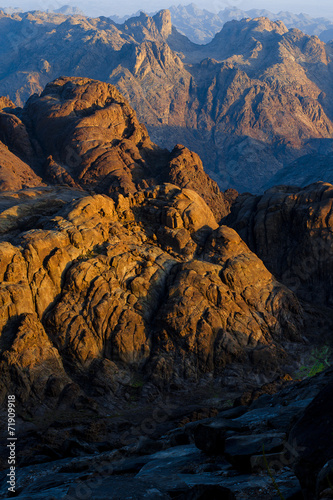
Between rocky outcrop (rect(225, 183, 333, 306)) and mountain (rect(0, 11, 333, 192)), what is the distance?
104m

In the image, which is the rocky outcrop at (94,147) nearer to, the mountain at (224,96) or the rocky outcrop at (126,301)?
the rocky outcrop at (126,301)

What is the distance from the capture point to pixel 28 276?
26453 mm

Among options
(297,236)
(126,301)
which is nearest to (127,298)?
(126,301)

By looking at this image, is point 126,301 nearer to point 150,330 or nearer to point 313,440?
point 150,330

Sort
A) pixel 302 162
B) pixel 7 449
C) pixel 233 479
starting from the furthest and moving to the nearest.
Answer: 1. pixel 302 162
2. pixel 7 449
3. pixel 233 479

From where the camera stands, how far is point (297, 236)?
38.3 meters

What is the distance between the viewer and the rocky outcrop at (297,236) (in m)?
36.4

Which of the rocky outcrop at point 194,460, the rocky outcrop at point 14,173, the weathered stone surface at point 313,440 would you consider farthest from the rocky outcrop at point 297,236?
the weathered stone surface at point 313,440

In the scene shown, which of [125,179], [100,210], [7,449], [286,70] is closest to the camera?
[7,449]

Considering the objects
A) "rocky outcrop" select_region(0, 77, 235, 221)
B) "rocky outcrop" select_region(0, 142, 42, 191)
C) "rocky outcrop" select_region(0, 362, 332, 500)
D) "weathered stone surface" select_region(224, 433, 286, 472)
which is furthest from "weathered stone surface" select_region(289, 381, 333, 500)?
"rocky outcrop" select_region(0, 142, 42, 191)

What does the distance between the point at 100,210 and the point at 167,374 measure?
36.9ft

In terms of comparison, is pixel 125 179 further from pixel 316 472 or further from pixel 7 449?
pixel 316 472

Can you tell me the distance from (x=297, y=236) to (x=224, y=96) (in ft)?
451

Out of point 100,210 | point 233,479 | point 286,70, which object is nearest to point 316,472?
point 233,479
